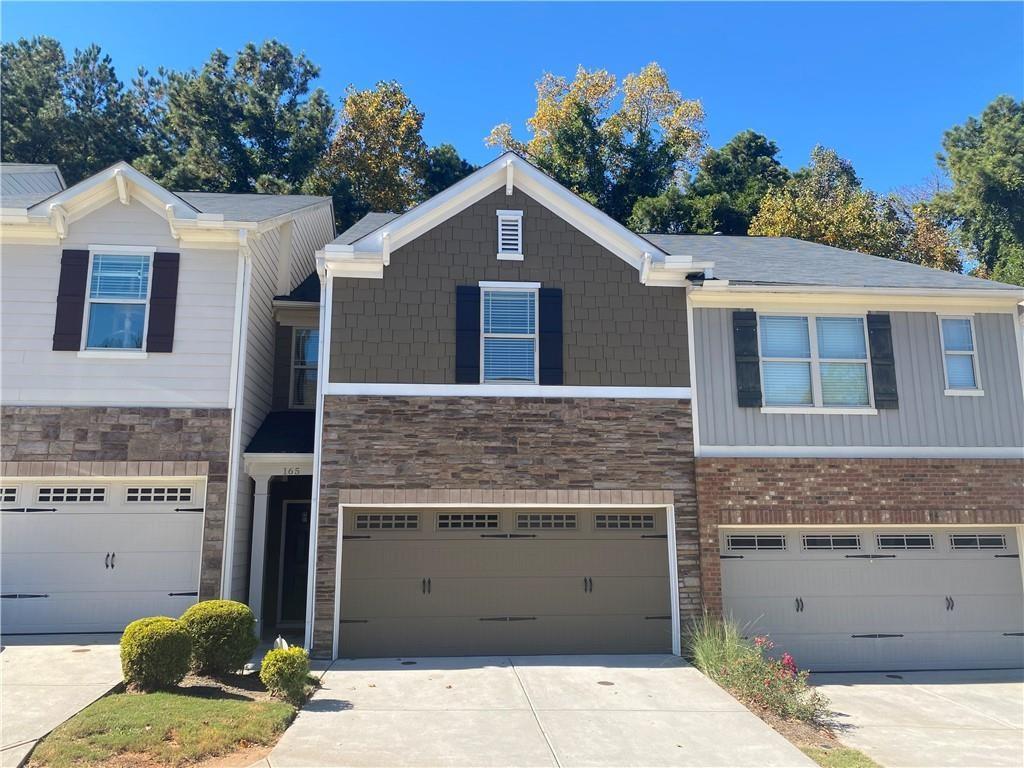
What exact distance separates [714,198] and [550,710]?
26.4 metres

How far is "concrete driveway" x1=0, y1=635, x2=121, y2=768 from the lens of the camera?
7027 mm

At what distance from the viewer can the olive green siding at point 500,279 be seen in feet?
37.9

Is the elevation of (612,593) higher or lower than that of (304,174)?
lower

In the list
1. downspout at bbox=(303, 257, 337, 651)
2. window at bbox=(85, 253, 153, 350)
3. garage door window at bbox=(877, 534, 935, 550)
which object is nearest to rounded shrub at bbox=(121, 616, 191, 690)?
downspout at bbox=(303, 257, 337, 651)

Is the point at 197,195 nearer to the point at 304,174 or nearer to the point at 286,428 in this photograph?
the point at 286,428

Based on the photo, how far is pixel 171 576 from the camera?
11.4 meters

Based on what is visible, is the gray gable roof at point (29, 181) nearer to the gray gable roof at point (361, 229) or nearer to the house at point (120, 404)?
the house at point (120, 404)

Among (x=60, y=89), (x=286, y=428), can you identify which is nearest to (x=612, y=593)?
(x=286, y=428)

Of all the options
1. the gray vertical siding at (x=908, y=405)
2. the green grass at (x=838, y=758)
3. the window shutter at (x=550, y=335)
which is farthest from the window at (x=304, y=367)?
the green grass at (x=838, y=758)

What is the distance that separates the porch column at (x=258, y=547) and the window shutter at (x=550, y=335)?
482 cm

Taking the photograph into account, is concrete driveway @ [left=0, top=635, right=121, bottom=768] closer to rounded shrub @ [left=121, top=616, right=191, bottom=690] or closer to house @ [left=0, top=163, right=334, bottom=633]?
rounded shrub @ [left=121, top=616, right=191, bottom=690]

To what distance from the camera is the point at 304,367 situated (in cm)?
1439

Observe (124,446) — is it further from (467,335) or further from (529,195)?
(529,195)

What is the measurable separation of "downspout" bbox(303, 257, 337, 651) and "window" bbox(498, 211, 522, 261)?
276 cm
